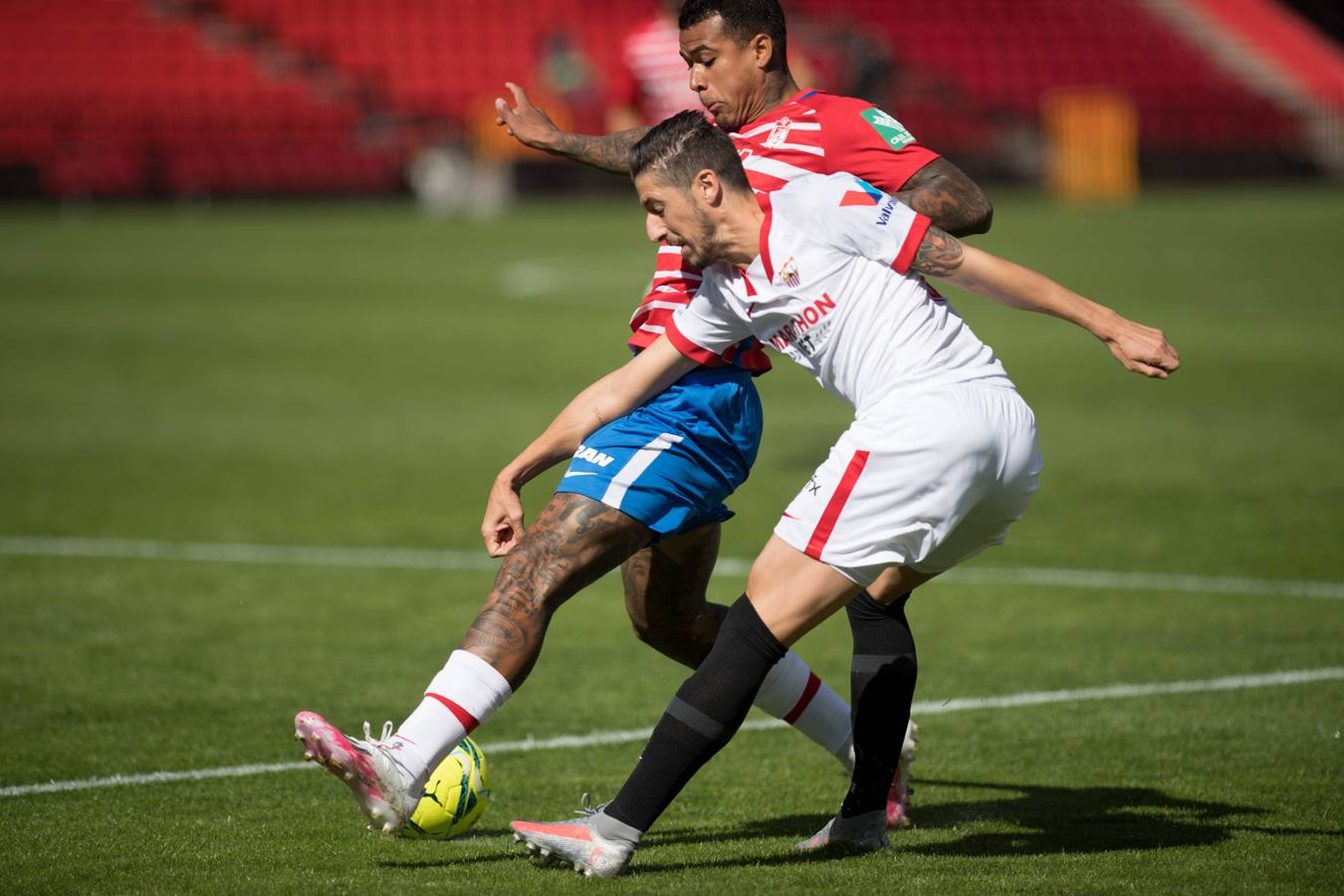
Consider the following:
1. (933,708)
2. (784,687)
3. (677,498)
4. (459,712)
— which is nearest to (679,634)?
(784,687)

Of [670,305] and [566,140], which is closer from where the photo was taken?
[670,305]

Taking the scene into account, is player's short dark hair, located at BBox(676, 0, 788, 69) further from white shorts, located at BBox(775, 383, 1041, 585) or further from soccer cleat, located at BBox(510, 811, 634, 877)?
soccer cleat, located at BBox(510, 811, 634, 877)

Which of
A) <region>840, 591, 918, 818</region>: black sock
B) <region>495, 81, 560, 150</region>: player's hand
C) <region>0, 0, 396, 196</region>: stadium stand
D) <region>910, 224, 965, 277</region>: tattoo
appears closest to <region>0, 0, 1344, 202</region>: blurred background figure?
<region>0, 0, 396, 196</region>: stadium stand

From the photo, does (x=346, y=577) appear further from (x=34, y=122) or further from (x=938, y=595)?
(x=34, y=122)

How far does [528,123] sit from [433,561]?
4.03 metres

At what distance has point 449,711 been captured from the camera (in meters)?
4.47

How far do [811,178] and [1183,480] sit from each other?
7329 mm

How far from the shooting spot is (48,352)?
17156 millimetres

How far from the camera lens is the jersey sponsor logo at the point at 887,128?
4.82m

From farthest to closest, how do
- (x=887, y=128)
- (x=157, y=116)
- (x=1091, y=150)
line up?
(x=1091, y=150), (x=157, y=116), (x=887, y=128)

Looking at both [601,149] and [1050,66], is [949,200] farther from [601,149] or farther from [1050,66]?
[1050,66]

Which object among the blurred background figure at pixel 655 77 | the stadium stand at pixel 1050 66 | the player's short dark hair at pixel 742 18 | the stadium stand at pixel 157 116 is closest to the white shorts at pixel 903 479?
the player's short dark hair at pixel 742 18

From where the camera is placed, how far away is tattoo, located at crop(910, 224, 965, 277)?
4293 millimetres

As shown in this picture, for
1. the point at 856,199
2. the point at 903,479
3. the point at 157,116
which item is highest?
the point at 856,199
